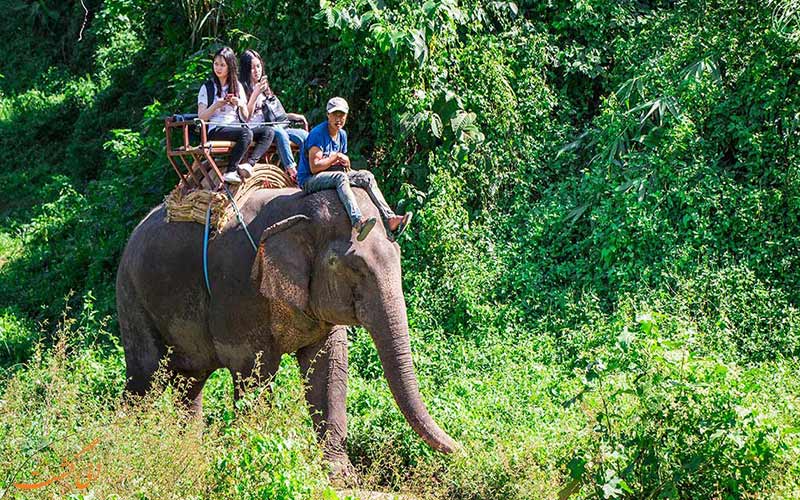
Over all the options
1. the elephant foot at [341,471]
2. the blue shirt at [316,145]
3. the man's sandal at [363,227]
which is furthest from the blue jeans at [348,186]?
the elephant foot at [341,471]

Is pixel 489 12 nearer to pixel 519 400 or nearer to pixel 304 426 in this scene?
pixel 519 400

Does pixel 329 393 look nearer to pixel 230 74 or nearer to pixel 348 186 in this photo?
pixel 348 186

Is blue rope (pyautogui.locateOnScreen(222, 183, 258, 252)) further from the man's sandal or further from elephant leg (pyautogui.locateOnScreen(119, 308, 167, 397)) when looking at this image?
elephant leg (pyautogui.locateOnScreen(119, 308, 167, 397))

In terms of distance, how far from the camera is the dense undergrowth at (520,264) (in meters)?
5.98


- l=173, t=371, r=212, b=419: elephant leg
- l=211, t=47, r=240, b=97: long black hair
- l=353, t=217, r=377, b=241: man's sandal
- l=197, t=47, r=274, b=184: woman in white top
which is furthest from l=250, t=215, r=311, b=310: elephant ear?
l=211, t=47, r=240, b=97: long black hair

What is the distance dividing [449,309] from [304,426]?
3.43 m

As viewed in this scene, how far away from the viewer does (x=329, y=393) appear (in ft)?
23.9

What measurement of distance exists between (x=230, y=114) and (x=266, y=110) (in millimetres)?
271

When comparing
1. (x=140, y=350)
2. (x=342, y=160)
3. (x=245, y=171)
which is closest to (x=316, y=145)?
(x=342, y=160)

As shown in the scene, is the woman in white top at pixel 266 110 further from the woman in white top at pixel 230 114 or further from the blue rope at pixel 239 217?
the blue rope at pixel 239 217

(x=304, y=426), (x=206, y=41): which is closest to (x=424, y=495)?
(x=304, y=426)

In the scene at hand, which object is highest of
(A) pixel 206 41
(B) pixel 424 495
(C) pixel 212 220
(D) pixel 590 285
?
(A) pixel 206 41

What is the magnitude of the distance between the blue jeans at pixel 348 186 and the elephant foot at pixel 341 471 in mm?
1399

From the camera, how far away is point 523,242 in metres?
10.1
